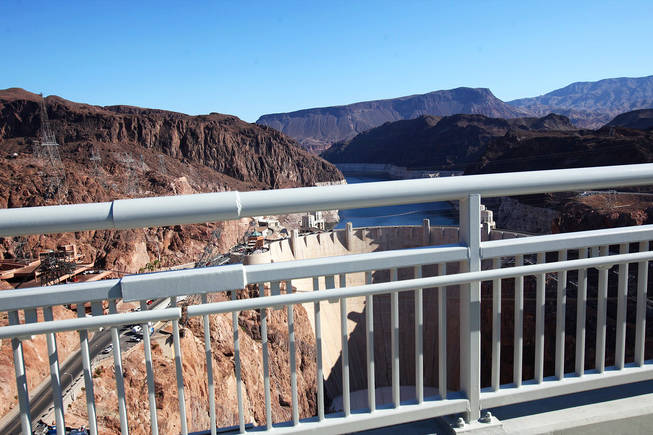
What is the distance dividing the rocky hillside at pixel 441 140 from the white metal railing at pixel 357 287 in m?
102

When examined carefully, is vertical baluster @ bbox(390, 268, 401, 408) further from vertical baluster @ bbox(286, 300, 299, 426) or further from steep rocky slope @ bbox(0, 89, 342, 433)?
steep rocky slope @ bbox(0, 89, 342, 433)

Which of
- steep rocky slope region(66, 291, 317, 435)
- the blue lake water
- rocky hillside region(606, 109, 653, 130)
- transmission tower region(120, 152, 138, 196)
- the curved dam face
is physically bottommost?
the blue lake water

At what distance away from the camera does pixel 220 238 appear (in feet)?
163

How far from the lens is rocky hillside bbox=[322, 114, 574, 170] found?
117188 mm

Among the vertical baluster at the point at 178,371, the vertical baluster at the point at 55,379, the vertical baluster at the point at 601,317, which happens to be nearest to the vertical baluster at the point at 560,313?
the vertical baluster at the point at 601,317

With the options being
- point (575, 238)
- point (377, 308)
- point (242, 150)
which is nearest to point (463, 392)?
point (575, 238)

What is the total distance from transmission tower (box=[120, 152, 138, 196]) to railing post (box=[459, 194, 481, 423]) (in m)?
52.7

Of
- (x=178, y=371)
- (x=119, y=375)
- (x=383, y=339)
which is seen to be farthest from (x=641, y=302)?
(x=383, y=339)

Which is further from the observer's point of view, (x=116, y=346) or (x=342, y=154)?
(x=342, y=154)

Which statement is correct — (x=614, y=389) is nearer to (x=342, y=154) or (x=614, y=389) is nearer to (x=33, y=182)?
(x=33, y=182)

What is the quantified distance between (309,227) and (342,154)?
456 ft

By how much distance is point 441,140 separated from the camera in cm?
13100

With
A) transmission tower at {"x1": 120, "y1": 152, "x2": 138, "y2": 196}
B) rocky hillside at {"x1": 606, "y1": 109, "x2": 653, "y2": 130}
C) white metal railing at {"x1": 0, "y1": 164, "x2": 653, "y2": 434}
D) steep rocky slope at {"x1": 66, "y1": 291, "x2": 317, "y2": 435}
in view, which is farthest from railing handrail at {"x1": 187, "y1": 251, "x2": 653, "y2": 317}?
rocky hillside at {"x1": 606, "y1": 109, "x2": 653, "y2": 130}

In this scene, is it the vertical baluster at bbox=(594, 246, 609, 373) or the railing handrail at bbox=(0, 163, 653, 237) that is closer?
the railing handrail at bbox=(0, 163, 653, 237)
